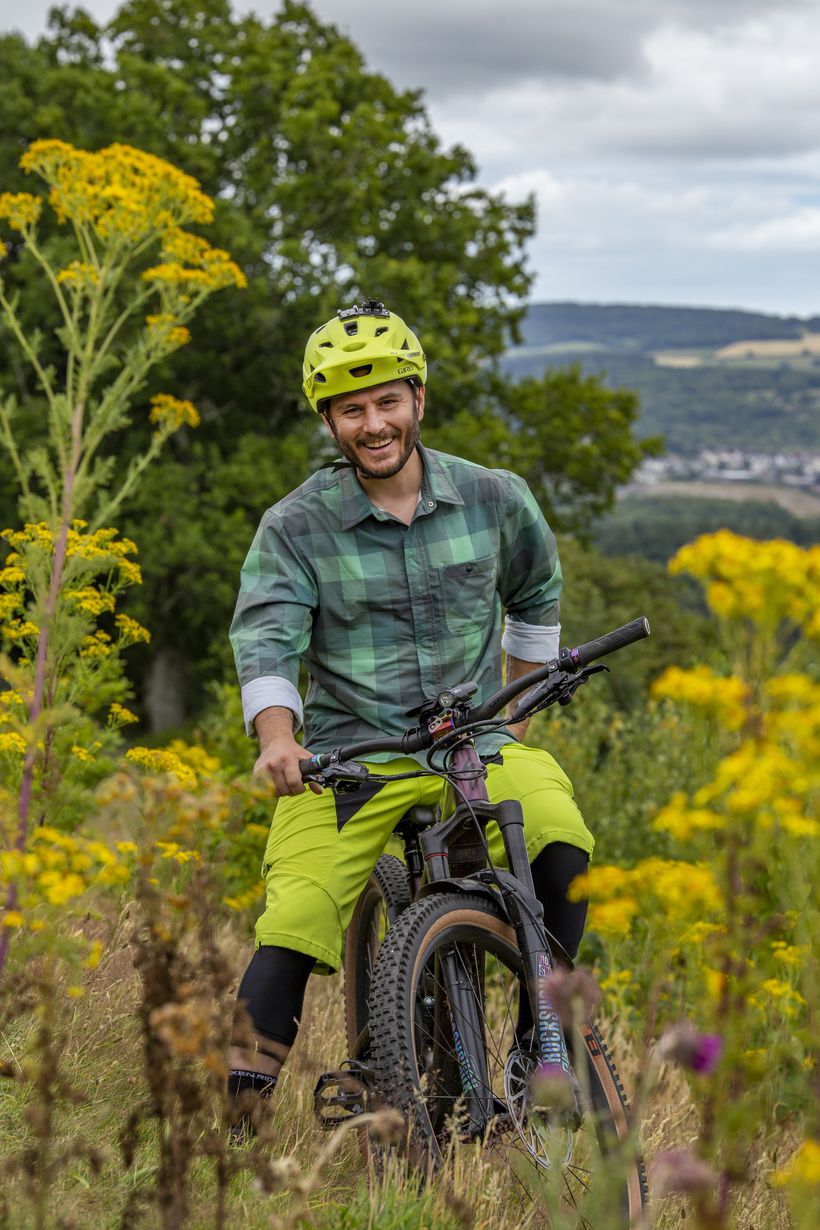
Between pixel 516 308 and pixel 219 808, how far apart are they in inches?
908

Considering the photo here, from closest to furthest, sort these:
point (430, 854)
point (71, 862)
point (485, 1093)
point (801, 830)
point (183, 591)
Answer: point (801, 830), point (71, 862), point (485, 1093), point (430, 854), point (183, 591)

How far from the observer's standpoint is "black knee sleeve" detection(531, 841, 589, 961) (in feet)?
10.6

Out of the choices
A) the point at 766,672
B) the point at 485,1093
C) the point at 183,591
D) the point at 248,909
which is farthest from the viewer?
the point at 183,591

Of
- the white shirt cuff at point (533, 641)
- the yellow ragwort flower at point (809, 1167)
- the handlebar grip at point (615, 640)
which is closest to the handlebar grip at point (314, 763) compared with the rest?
the handlebar grip at point (615, 640)

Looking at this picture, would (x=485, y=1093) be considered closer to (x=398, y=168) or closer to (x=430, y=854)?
(x=430, y=854)

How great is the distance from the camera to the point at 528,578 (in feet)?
12.6

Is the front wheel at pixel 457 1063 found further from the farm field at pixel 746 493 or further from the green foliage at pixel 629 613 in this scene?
the farm field at pixel 746 493

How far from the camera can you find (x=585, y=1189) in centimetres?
288

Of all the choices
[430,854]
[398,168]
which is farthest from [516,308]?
[430,854]

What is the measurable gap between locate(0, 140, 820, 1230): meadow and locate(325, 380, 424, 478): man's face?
0.92 metres

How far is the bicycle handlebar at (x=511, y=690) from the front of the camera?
2893 mm

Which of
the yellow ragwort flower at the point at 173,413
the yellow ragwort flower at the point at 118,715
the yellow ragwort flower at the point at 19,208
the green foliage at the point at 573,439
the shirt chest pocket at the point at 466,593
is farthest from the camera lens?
the green foliage at the point at 573,439

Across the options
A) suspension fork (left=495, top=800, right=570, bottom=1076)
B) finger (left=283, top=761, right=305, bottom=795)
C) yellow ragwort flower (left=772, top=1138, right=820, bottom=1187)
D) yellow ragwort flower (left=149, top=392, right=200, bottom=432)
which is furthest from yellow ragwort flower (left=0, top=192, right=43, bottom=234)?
yellow ragwort flower (left=772, top=1138, right=820, bottom=1187)

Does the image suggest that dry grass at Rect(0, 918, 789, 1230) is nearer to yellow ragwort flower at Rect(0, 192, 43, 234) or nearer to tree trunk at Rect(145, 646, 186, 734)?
yellow ragwort flower at Rect(0, 192, 43, 234)
